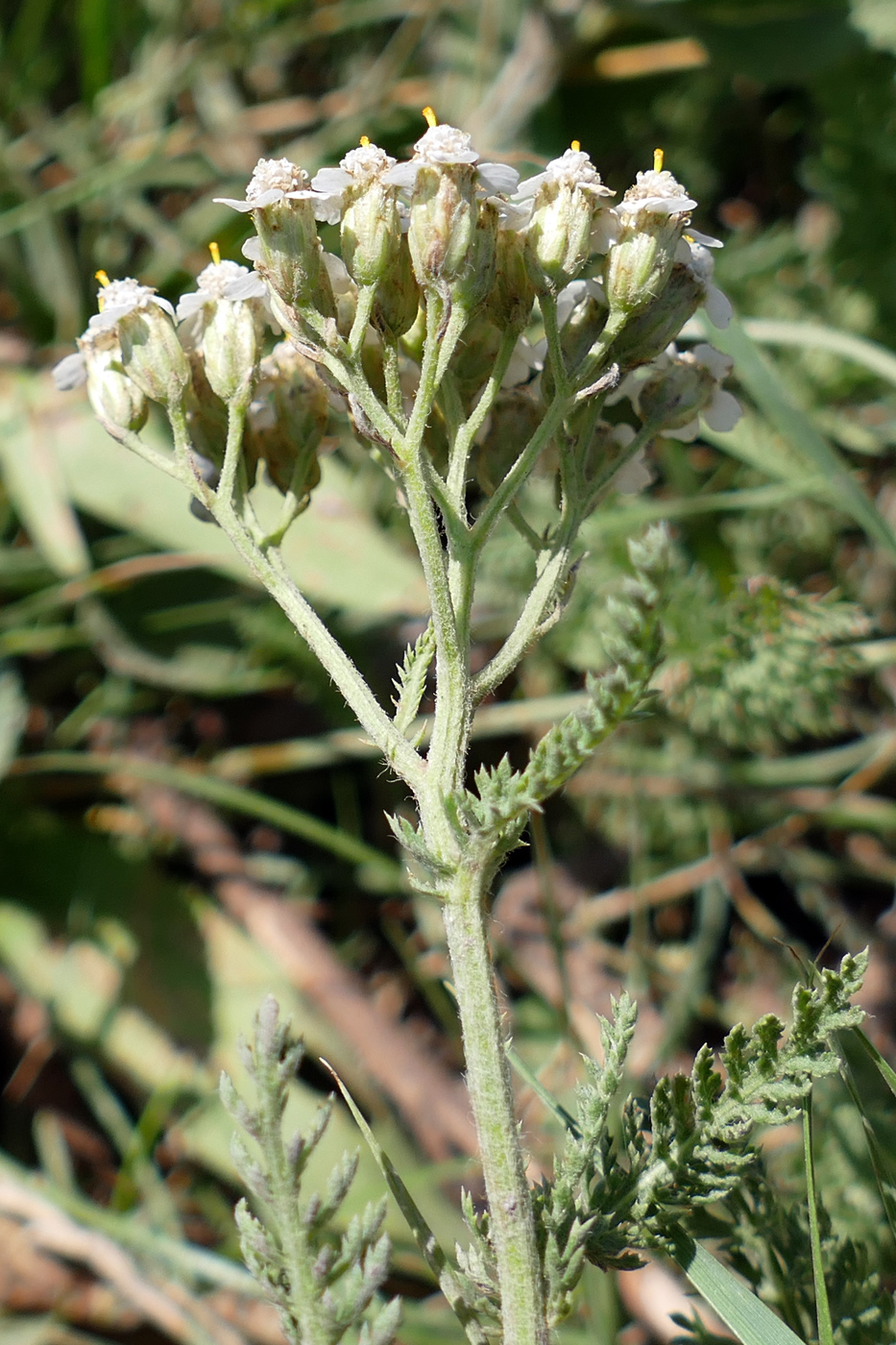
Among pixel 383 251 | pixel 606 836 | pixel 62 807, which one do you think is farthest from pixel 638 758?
pixel 383 251

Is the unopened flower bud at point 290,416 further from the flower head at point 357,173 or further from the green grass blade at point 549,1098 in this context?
the green grass blade at point 549,1098

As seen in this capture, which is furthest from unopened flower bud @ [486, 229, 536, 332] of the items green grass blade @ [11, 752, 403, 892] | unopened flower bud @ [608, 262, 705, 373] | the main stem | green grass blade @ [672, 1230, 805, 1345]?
green grass blade @ [11, 752, 403, 892]

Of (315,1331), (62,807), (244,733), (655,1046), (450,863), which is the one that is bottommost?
(315,1331)

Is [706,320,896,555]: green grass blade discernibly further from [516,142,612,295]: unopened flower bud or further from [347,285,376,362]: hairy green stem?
[347,285,376,362]: hairy green stem

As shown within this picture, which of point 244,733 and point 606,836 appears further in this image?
point 244,733

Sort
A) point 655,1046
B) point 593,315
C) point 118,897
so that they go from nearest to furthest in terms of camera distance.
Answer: point 593,315
point 655,1046
point 118,897

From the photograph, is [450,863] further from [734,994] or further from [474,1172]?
[734,994]
